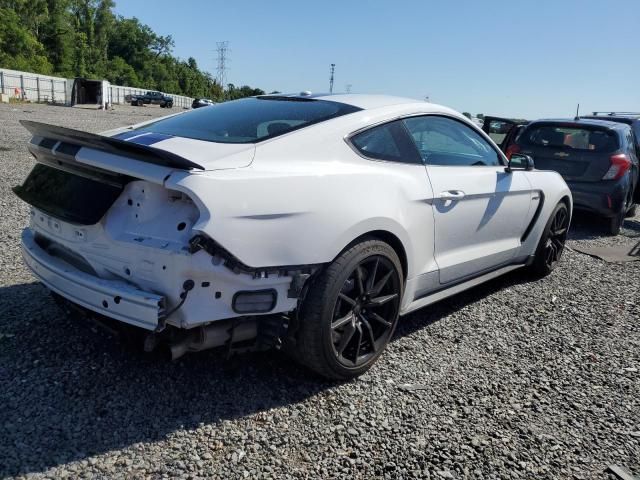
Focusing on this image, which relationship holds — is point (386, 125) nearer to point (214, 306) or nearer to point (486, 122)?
point (214, 306)

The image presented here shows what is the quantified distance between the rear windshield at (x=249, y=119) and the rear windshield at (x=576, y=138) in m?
5.19

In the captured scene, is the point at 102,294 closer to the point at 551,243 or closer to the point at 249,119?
the point at 249,119

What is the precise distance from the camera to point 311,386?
2939 millimetres

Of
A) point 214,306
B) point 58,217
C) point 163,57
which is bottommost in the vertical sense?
point 214,306

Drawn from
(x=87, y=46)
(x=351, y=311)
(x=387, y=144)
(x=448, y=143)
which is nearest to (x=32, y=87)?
(x=87, y=46)

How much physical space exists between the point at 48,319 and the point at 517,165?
371cm

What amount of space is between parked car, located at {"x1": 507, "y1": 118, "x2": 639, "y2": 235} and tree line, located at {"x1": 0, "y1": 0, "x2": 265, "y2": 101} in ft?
142

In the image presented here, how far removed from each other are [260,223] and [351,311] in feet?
2.66

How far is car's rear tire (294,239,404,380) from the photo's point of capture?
104 inches

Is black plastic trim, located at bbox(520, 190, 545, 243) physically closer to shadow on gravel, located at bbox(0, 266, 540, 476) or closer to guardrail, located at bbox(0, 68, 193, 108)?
shadow on gravel, located at bbox(0, 266, 540, 476)

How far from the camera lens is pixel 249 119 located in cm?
320

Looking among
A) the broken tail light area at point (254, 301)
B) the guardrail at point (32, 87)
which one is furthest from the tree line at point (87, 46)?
the broken tail light area at point (254, 301)

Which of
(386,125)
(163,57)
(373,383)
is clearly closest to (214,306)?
(373,383)

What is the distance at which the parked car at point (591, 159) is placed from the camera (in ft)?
23.4
